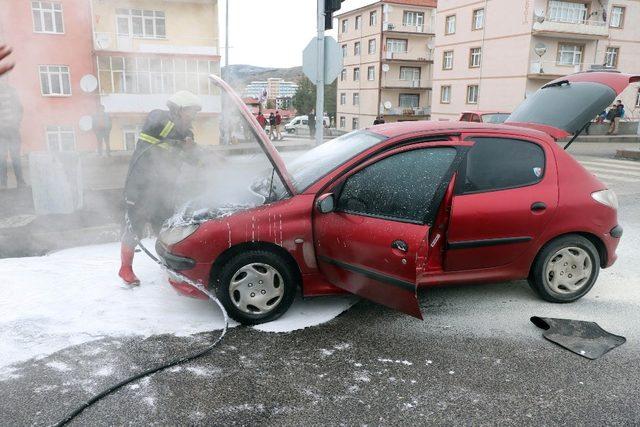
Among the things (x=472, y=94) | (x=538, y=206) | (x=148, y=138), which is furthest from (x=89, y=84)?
(x=472, y=94)

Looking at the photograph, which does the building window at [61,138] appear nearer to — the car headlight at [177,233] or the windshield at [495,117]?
the car headlight at [177,233]

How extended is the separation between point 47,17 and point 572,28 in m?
33.5

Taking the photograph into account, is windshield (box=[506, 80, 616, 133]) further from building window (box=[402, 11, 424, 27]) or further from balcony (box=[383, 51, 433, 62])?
building window (box=[402, 11, 424, 27])

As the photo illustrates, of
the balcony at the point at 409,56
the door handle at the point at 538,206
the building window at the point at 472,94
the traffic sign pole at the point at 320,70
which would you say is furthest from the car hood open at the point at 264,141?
the balcony at the point at 409,56

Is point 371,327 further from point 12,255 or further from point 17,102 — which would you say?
point 17,102

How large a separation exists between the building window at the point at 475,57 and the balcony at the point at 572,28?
4.76 metres

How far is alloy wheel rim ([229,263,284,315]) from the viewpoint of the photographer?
3682 mm

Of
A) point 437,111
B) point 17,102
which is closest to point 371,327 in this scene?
point 17,102

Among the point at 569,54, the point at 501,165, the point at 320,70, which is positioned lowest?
the point at 501,165

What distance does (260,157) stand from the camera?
4801mm

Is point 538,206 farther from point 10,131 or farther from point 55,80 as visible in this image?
point 10,131

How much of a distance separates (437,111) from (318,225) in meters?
37.4

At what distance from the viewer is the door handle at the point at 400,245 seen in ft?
10.7

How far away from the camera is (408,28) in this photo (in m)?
46.0
